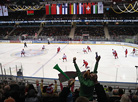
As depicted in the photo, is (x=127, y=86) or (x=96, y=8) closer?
(x=127, y=86)

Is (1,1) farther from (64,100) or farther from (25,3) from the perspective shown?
(64,100)

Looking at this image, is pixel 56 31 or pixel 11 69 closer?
pixel 11 69

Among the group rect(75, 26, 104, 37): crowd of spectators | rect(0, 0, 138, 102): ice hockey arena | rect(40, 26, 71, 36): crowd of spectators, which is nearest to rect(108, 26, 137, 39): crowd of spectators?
rect(0, 0, 138, 102): ice hockey arena

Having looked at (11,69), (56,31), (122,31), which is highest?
(56,31)

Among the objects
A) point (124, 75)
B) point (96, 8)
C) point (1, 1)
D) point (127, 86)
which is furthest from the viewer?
point (1, 1)

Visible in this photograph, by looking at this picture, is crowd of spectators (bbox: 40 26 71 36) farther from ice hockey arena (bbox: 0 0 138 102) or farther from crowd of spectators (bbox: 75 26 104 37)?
crowd of spectators (bbox: 75 26 104 37)

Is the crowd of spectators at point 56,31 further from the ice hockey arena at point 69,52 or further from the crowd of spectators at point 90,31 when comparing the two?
the crowd of spectators at point 90,31

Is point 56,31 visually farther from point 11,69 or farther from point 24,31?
point 11,69

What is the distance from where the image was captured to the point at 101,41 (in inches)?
950

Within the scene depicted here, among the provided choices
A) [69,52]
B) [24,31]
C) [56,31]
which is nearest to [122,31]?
[56,31]

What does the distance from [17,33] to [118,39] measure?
23833 millimetres

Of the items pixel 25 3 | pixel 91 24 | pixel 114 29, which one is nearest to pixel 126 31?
pixel 114 29

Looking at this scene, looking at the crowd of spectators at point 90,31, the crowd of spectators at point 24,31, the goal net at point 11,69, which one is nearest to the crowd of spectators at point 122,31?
the crowd of spectators at point 90,31

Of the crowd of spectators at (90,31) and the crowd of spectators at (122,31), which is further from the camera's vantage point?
the crowd of spectators at (90,31)
